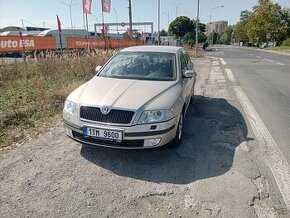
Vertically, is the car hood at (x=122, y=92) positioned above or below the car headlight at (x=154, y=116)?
above

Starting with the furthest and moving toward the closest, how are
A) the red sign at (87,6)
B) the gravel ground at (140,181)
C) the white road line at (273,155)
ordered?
the red sign at (87,6)
the white road line at (273,155)
the gravel ground at (140,181)

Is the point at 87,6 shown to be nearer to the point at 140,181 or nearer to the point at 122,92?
the point at 122,92

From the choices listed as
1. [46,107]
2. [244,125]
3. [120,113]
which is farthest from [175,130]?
[46,107]

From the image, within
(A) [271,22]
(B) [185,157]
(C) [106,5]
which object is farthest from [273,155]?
(A) [271,22]

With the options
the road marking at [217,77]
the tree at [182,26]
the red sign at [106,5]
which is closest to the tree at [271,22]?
the tree at [182,26]

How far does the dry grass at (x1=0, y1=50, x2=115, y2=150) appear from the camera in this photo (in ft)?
18.1

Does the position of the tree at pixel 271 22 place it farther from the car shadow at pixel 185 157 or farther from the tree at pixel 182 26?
the car shadow at pixel 185 157

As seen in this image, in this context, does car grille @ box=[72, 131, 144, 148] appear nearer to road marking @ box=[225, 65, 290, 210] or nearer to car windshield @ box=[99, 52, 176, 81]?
car windshield @ box=[99, 52, 176, 81]

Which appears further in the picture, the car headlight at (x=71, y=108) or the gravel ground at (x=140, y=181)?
the car headlight at (x=71, y=108)

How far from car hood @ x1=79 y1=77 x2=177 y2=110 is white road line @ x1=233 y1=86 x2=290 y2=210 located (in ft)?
6.17

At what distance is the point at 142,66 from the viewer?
17.4 ft

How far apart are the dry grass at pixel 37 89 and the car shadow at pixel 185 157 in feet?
5.58

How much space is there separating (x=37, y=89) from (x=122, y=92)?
16.3 ft

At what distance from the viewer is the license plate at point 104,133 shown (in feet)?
12.4
